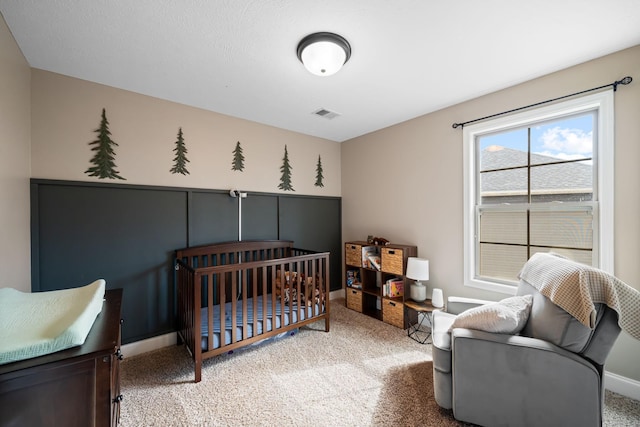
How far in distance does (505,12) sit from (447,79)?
72 cm

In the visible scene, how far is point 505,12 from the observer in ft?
4.74

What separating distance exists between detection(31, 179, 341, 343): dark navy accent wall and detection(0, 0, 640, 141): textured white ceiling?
973 mm

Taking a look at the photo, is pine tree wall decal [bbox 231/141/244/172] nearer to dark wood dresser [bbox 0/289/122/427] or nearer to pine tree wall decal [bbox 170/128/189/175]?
pine tree wall decal [bbox 170/128/189/175]

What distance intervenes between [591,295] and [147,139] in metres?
3.37

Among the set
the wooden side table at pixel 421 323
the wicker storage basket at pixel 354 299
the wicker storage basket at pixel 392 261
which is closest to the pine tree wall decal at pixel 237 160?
the wicker storage basket at pixel 392 261

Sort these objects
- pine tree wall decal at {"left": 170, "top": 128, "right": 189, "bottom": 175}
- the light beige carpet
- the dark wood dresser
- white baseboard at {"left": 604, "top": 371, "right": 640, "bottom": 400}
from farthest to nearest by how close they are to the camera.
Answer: pine tree wall decal at {"left": 170, "top": 128, "right": 189, "bottom": 175} < white baseboard at {"left": 604, "top": 371, "right": 640, "bottom": 400} < the light beige carpet < the dark wood dresser

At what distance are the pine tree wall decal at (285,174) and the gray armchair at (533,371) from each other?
246 centimetres

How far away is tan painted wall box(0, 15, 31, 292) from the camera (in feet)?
4.79

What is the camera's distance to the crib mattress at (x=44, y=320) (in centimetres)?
82

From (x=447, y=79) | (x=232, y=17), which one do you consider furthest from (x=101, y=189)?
→ (x=447, y=79)

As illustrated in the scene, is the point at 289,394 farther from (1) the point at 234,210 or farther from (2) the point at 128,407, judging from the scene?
(1) the point at 234,210

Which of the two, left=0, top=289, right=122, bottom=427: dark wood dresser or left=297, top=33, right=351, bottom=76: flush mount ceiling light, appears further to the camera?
left=297, top=33, right=351, bottom=76: flush mount ceiling light

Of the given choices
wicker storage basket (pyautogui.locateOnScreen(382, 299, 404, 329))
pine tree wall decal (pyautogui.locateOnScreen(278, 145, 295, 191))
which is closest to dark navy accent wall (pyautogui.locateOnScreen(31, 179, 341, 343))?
pine tree wall decal (pyautogui.locateOnScreen(278, 145, 295, 191))

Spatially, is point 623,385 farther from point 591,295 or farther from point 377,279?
point 377,279
